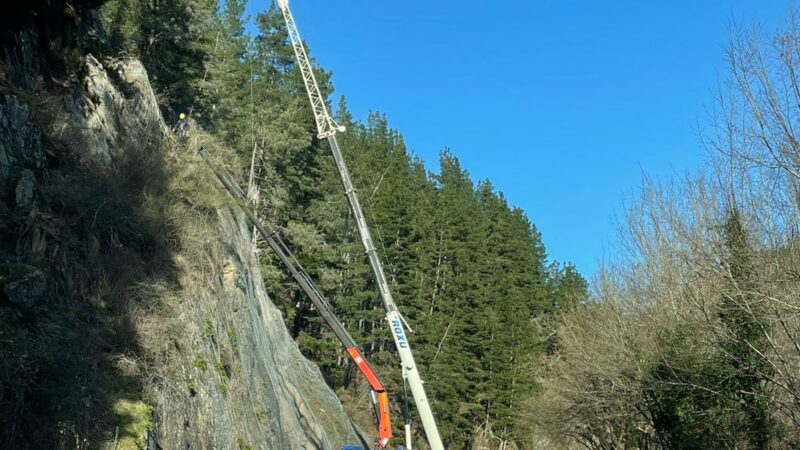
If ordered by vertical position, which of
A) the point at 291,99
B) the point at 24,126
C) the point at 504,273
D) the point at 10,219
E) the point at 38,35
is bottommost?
the point at 10,219

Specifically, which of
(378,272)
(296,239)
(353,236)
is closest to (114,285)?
(378,272)

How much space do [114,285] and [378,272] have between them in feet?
38.8

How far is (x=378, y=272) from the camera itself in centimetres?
2069

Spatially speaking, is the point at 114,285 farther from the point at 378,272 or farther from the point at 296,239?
the point at 296,239

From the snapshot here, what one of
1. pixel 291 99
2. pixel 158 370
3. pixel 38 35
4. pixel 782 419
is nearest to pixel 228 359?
pixel 158 370

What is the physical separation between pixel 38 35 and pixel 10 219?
4.46 metres

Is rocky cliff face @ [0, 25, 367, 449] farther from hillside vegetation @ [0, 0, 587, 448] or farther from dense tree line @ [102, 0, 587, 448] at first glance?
dense tree line @ [102, 0, 587, 448]

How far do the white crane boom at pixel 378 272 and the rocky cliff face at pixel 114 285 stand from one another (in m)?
4.88

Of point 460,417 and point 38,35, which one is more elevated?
point 38,35

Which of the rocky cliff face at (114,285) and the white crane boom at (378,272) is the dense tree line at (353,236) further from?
the rocky cliff face at (114,285)

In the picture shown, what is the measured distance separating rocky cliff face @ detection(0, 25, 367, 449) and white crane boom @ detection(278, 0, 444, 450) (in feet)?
16.0

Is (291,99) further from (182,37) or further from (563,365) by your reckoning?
(563,365)

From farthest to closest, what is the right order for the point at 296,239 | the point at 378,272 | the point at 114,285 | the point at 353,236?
the point at 353,236 → the point at 296,239 → the point at 378,272 → the point at 114,285

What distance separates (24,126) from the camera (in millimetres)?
9094
